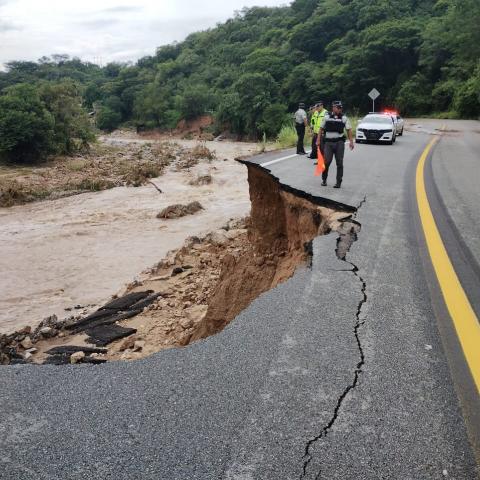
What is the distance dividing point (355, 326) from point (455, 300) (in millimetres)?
1018

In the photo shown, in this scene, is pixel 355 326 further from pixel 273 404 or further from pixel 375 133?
pixel 375 133

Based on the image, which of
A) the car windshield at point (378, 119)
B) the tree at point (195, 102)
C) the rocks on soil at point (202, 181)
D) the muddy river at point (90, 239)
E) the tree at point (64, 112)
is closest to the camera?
the muddy river at point (90, 239)

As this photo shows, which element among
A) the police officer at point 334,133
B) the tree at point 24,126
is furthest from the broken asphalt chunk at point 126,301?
the tree at point 24,126

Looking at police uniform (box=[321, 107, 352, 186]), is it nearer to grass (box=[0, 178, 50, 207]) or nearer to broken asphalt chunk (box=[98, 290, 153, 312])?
broken asphalt chunk (box=[98, 290, 153, 312])

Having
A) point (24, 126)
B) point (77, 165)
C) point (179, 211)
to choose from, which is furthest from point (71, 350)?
point (24, 126)

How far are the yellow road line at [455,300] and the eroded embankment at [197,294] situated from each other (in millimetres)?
1205

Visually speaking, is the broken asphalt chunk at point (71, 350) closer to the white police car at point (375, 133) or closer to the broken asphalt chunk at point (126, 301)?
the broken asphalt chunk at point (126, 301)

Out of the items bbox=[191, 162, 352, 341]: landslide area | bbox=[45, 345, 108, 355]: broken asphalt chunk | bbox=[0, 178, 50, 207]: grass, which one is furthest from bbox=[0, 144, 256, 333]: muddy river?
bbox=[191, 162, 352, 341]: landslide area

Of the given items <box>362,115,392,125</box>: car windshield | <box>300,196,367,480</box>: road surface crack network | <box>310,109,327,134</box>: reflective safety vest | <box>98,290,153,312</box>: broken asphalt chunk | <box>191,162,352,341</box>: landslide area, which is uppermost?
<box>310,109,327,134</box>: reflective safety vest

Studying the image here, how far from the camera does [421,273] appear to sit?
4.47 meters

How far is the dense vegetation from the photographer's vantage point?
1483 inches

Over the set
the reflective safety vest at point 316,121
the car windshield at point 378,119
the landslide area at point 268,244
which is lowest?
the landslide area at point 268,244

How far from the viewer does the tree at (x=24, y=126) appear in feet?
110

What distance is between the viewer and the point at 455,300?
3.85m
